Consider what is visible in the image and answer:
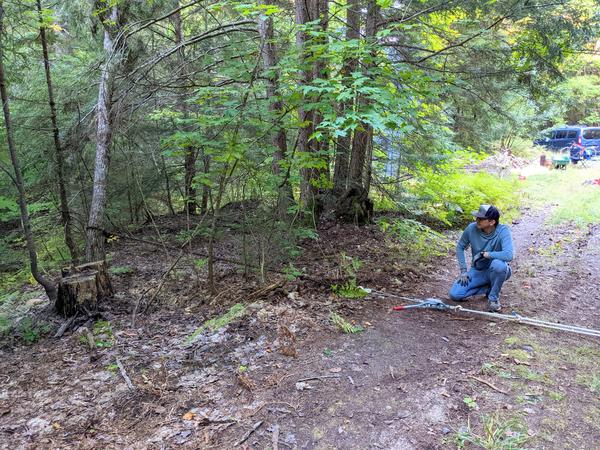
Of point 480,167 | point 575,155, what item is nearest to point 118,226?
point 480,167

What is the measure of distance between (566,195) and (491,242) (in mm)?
10412

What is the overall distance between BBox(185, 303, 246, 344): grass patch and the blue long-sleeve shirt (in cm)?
293

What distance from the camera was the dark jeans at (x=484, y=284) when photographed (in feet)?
16.3

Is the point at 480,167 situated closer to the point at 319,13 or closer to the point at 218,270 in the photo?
the point at 319,13

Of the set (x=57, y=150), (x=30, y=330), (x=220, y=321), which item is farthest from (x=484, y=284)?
(x=57, y=150)

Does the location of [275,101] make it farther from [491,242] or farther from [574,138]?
[574,138]

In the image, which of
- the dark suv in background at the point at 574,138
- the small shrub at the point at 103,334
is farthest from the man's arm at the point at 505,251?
the dark suv in background at the point at 574,138

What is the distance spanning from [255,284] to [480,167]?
54.2 feet

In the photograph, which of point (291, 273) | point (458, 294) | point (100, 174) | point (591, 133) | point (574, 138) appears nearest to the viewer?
point (458, 294)

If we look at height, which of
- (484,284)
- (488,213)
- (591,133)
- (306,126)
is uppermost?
(591,133)

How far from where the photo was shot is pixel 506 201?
12086mm

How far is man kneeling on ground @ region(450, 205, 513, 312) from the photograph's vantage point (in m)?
4.93

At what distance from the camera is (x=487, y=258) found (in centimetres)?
509

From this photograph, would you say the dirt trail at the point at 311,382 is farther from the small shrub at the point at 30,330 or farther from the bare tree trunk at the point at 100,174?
the bare tree trunk at the point at 100,174
